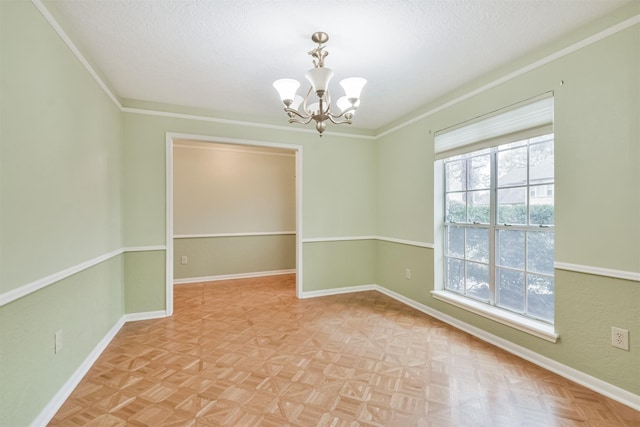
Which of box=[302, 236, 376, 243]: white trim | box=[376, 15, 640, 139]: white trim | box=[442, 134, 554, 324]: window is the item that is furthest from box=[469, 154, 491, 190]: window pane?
box=[302, 236, 376, 243]: white trim

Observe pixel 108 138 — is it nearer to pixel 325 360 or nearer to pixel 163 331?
pixel 163 331

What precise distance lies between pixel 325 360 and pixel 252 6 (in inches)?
104

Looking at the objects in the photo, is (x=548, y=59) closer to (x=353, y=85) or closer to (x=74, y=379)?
(x=353, y=85)

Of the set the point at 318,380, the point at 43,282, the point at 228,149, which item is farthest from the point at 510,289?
the point at 228,149

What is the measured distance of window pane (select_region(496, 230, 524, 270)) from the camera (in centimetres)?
261

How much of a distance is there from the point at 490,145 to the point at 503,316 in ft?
5.19

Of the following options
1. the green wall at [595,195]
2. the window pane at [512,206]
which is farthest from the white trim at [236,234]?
the green wall at [595,195]

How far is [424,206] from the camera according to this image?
3570mm

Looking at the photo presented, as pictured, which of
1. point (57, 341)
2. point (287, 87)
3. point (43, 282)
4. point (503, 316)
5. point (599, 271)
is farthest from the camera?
point (503, 316)

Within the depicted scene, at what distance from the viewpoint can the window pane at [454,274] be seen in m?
3.25

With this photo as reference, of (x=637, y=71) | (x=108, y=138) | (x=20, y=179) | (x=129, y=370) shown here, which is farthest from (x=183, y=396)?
(x=637, y=71)

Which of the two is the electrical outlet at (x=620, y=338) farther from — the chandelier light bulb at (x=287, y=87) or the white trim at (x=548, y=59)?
the chandelier light bulb at (x=287, y=87)

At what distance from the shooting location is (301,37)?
7.06ft

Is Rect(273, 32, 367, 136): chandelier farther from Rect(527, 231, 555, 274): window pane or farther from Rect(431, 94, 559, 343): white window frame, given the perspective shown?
Rect(527, 231, 555, 274): window pane
